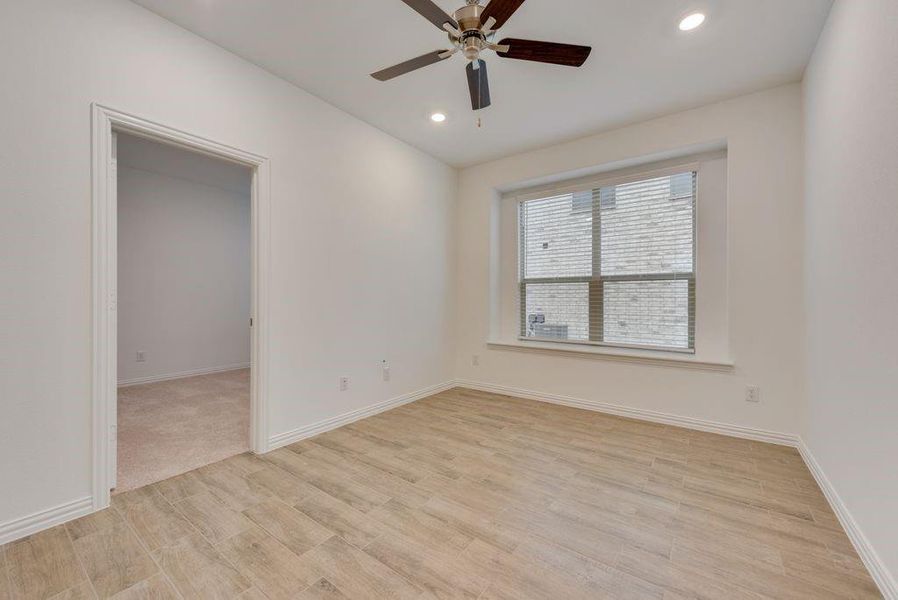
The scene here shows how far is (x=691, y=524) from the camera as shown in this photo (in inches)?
73.2

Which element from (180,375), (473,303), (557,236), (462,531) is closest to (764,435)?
(557,236)

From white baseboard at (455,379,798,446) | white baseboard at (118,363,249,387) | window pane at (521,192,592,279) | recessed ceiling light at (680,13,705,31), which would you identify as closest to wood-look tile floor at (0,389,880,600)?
white baseboard at (455,379,798,446)

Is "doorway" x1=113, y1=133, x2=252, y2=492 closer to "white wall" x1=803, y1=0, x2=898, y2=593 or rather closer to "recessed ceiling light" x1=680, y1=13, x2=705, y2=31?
"white wall" x1=803, y1=0, x2=898, y2=593

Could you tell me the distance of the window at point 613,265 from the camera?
3490 mm

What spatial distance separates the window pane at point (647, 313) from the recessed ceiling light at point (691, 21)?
206cm

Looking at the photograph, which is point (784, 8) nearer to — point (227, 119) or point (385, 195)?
point (385, 195)

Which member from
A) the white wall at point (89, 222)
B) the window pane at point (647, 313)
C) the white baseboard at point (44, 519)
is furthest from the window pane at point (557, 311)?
the white baseboard at point (44, 519)

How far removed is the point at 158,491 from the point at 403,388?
7.19ft

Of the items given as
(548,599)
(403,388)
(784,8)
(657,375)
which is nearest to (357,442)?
(403,388)

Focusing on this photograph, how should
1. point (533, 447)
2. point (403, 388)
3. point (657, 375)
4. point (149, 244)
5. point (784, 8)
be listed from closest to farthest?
1. point (784, 8)
2. point (533, 447)
3. point (657, 375)
4. point (403, 388)
5. point (149, 244)

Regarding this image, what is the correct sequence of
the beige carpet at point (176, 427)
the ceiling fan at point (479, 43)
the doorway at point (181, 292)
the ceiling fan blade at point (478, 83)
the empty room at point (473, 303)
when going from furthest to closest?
the doorway at point (181, 292), the beige carpet at point (176, 427), the ceiling fan blade at point (478, 83), the ceiling fan at point (479, 43), the empty room at point (473, 303)

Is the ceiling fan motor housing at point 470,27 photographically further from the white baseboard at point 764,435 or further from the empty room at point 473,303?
the white baseboard at point 764,435

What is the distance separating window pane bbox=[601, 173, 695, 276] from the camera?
3473mm

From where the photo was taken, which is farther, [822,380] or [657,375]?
[657,375]
